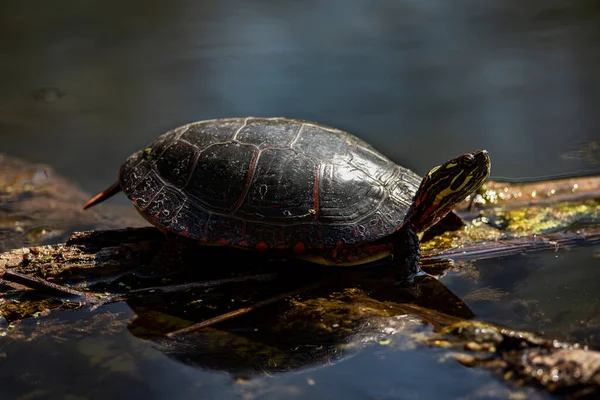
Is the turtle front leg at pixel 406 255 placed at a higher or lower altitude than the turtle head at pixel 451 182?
lower

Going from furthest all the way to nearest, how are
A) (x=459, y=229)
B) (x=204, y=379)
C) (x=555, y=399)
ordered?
(x=459, y=229), (x=204, y=379), (x=555, y=399)

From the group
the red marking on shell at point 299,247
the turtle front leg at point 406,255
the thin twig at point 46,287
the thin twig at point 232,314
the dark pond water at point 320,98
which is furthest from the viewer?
the turtle front leg at point 406,255

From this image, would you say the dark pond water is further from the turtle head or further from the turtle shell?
the turtle shell

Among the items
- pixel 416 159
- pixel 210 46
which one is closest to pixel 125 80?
pixel 210 46

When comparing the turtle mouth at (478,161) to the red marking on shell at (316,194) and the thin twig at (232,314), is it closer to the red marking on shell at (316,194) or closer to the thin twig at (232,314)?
the red marking on shell at (316,194)

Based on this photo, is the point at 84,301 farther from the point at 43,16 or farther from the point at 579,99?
the point at 43,16

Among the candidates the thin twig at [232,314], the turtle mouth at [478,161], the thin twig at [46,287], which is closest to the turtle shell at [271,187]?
the thin twig at [232,314]

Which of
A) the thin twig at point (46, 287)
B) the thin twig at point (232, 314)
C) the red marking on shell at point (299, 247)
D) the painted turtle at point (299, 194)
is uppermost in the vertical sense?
the painted turtle at point (299, 194)
